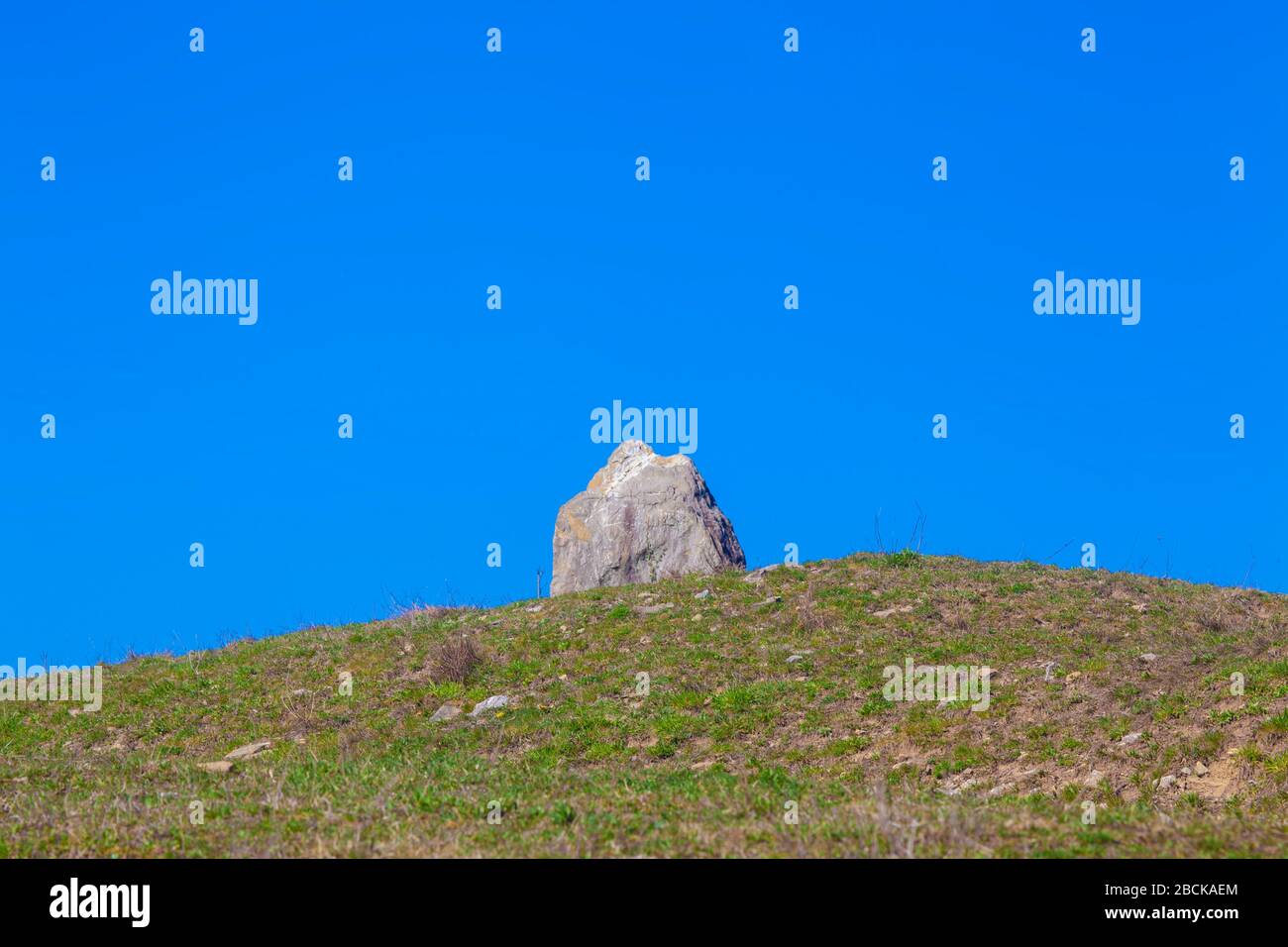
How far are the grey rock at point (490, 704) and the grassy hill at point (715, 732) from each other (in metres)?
0.50

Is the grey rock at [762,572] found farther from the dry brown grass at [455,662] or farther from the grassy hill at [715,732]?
the dry brown grass at [455,662]

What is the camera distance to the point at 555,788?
1462cm

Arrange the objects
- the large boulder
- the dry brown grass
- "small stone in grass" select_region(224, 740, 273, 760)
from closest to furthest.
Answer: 1. "small stone in grass" select_region(224, 740, 273, 760)
2. the dry brown grass
3. the large boulder

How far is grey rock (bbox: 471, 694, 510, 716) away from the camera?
21692 millimetres

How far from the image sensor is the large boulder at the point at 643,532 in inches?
1319

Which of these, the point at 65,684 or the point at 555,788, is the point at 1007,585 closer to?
the point at 555,788

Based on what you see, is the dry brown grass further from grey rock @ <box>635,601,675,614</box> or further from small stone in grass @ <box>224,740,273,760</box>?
grey rock @ <box>635,601,675,614</box>

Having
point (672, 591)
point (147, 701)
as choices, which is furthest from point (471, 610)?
point (147, 701)

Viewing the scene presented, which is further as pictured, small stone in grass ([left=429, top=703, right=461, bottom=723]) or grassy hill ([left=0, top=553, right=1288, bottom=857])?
small stone in grass ([left=429, top=703, right=461, bottom=723])

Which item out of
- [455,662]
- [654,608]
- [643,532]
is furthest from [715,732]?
[643,532]

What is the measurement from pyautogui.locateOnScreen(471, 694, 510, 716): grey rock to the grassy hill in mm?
500

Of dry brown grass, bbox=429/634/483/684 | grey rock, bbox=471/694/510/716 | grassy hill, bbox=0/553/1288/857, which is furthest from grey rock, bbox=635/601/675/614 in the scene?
grey rock, bbox=471/694/510/716

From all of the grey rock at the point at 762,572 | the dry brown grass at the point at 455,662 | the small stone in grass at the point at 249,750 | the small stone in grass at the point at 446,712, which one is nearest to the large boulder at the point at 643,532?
the grey rock at the point at 762,572
